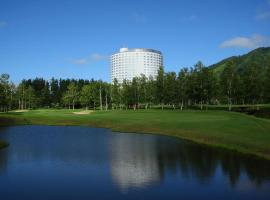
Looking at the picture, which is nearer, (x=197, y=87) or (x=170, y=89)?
(x=197, y=87)

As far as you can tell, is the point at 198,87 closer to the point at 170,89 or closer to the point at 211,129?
the point at 170,89

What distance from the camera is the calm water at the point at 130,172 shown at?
86.8ft

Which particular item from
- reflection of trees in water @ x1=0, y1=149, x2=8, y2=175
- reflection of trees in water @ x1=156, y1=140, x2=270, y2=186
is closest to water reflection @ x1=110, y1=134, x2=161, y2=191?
reflection of trees in water @ x1=156, y1=140, x2=270, y2=186

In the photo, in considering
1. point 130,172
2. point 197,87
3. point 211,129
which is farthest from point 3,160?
point 197,87

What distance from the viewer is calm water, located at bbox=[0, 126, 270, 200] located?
26.5 meters

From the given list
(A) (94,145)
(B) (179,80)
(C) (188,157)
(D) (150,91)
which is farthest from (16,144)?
(D) (150,91)

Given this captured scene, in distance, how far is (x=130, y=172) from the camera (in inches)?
1318

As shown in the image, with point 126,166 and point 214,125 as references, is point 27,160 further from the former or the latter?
point 214,125

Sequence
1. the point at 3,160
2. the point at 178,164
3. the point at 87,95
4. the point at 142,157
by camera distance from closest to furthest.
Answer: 1. the point at 178,164
2. the point at 3,160
3. the point at 142,157
4. the point at 87,95

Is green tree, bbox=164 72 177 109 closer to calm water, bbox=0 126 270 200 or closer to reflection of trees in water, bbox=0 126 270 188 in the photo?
reflection of trees in water, bbox=0 126 270 188

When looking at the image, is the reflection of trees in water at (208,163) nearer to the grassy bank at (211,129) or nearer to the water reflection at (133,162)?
the water reflection at (133,162)

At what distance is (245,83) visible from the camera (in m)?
112

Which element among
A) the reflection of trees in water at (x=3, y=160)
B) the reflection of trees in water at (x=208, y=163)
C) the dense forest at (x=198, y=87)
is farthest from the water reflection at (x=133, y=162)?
the dense forest at (x=198, y=87)

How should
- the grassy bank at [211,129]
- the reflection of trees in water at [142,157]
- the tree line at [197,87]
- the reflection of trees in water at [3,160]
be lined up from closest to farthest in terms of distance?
the reflection of trees in water at [142,157]
the reflection of trees in water at [3,160]
the grassy bank at [211,129]
the tree line at [197,87]
